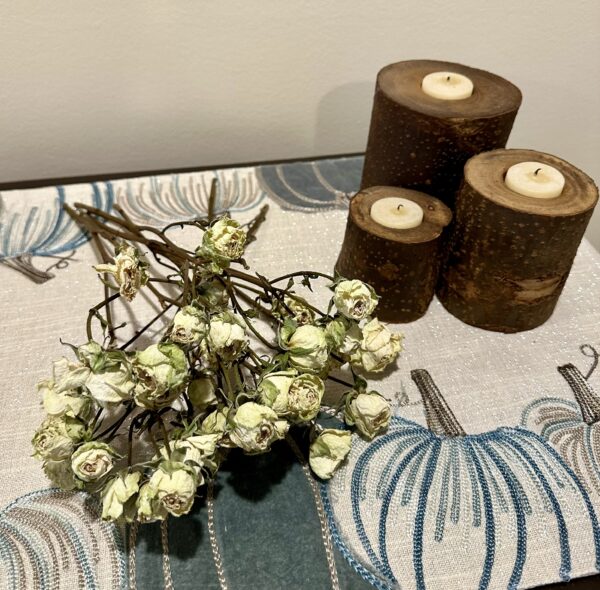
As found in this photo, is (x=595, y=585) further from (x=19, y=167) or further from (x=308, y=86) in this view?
(x=19, y=167)

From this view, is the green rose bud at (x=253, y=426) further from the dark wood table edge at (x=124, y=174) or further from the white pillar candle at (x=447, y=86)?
the dark wood table edge at (x=124, y=174)

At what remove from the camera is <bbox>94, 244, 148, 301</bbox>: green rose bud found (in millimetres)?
444

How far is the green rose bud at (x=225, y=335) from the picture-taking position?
0.41 meters

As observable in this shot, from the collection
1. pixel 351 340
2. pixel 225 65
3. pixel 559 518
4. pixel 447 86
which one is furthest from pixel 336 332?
pixel 225 65

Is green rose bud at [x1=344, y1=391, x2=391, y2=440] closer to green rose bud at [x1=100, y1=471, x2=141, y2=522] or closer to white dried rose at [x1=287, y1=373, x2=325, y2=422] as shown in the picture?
white dried rose at [x1=287, y1=373, x2=325, y2=422]

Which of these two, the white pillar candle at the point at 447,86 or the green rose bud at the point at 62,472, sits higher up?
the white pillar candle at the point at 447,86

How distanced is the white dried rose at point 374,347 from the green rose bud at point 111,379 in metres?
0.18

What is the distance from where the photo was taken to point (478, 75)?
722mm

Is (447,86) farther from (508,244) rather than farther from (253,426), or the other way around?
(253,426)

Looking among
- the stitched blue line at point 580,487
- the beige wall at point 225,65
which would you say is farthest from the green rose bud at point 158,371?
the beige wall at point 225,65

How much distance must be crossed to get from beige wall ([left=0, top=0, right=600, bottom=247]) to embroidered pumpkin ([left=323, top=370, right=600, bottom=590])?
55 cm

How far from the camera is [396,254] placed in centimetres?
60

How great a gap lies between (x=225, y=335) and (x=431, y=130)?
35cm

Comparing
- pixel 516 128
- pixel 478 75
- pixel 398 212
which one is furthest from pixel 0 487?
pixel 516 128
